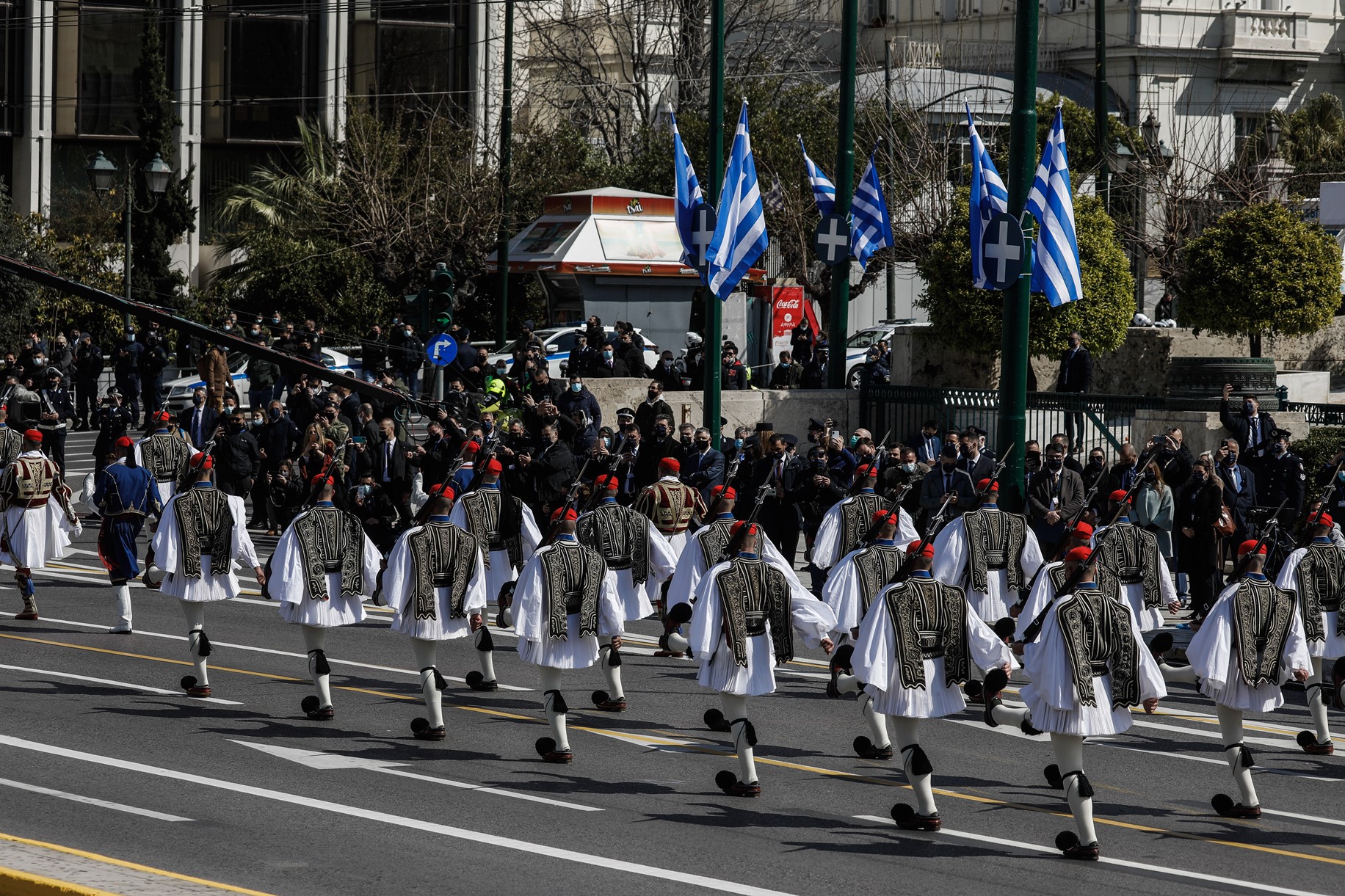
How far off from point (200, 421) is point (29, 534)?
23.8 feet

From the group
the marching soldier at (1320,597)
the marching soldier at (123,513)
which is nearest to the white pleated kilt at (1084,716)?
the marching soldier at (1320,597)

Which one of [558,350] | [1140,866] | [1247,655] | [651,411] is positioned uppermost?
[558,350]

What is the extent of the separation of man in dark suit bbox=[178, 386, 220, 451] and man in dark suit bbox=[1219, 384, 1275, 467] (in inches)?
506

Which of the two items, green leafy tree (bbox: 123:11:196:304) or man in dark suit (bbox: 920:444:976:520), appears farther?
green leafy tree (bbox: 123:11:196:304)

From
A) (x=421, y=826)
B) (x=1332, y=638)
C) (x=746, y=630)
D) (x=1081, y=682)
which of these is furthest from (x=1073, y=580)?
(x=1332, y=638)

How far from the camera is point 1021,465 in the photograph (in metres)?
18.1

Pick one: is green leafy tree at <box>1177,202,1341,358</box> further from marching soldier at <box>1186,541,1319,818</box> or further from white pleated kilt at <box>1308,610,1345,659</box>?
marching soldier at <box>1186,541,1319,818</box>

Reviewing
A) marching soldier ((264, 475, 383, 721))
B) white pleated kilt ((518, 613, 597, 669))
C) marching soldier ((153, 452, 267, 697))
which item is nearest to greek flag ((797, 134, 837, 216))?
marching soldier ((153, 452, 267, 697))

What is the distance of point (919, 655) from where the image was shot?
37.1ft

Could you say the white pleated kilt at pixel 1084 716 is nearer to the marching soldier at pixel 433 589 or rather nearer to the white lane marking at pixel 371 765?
the white lane marking at pixel 371 765

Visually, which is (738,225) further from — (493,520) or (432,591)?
(432,591)

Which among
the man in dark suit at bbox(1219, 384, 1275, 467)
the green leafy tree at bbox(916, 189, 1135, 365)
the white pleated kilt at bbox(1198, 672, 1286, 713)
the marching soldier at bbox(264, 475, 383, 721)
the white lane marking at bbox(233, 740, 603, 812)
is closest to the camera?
the white lane marking at bbox(233, 740, 603, 812)

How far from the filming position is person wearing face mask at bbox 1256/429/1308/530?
18.9 m

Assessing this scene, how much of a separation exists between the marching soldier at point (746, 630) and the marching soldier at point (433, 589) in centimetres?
209
